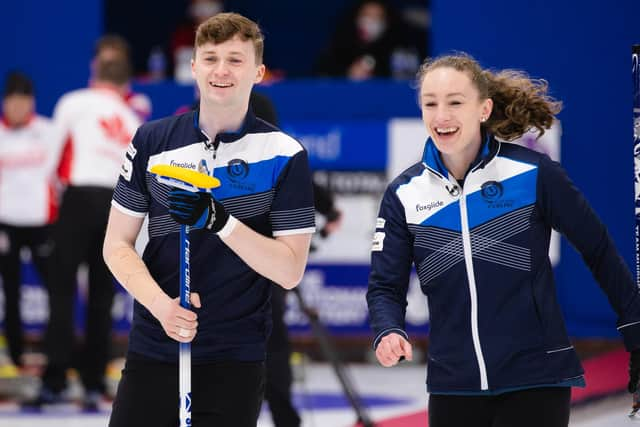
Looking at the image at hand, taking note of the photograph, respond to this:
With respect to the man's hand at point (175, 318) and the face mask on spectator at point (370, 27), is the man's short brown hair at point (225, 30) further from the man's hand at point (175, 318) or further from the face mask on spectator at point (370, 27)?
the face mask on spectator at point (370, 27)

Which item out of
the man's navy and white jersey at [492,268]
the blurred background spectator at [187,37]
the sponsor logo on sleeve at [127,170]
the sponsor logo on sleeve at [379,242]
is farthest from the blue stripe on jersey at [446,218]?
the blurred background spectator at [187,37]

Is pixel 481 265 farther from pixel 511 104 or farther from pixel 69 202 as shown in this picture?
pixel 69 202

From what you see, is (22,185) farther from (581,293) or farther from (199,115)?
(199,115)

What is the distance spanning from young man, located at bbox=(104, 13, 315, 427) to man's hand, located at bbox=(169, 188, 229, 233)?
115 millimetres

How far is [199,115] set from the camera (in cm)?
354

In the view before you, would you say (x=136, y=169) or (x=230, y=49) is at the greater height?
(x=230, y=49)

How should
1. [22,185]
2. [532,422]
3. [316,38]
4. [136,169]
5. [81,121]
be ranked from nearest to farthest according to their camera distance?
[532,422], [136,169], [81,121], [22,185], [316,38]

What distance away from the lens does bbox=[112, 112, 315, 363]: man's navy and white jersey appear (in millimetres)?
3418

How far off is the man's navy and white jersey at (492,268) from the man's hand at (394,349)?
0.05m

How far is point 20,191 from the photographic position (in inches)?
333

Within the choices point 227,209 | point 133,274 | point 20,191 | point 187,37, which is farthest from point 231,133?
point 187,37

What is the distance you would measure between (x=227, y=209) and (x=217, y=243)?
4.1 inches

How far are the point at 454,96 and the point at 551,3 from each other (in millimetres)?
5588

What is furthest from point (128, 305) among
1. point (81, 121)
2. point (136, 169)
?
point (136, 169)
